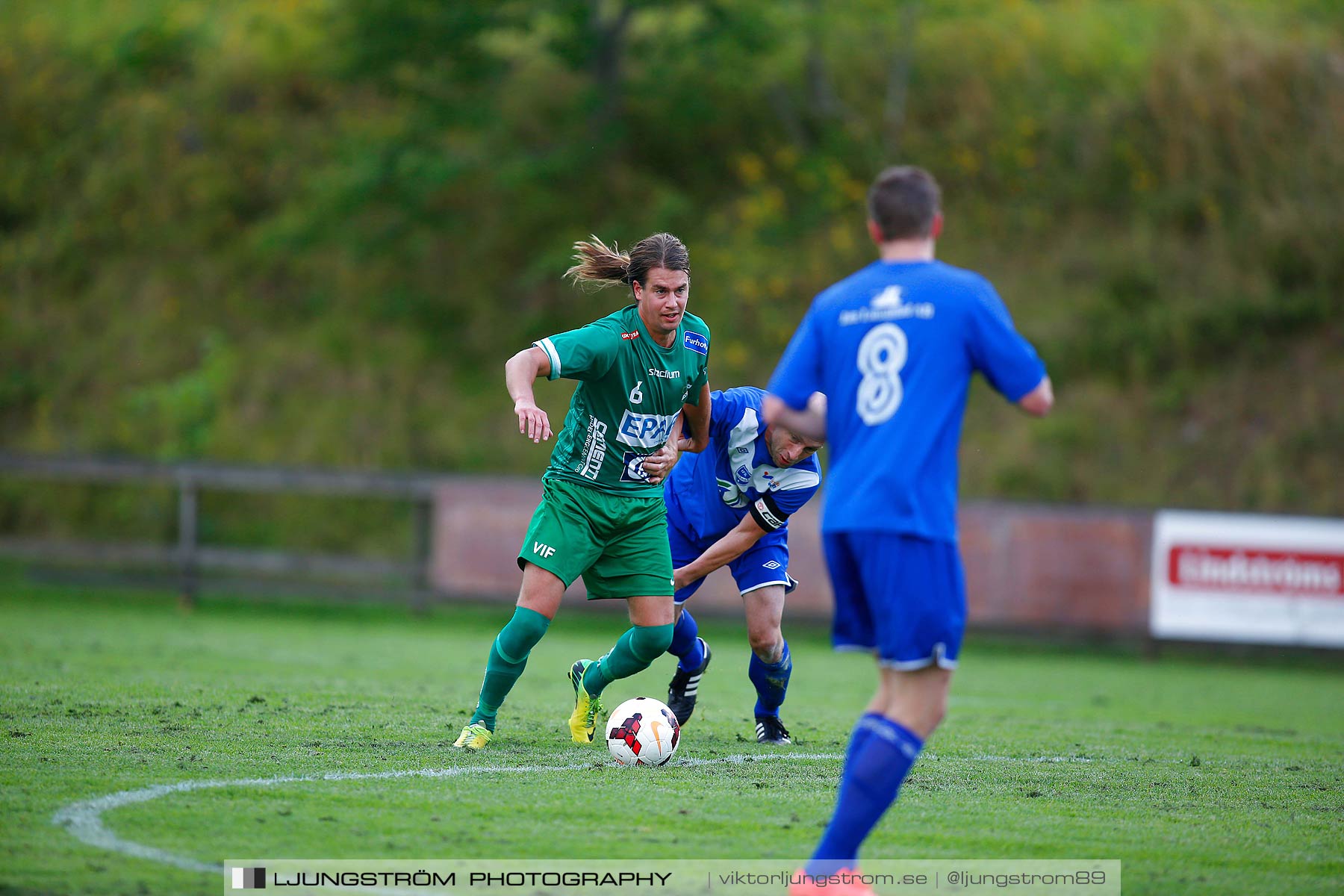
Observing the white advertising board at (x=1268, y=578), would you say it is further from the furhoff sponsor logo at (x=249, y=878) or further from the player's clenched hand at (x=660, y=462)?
the furhoff sponsor logo at (x=249, y=878)

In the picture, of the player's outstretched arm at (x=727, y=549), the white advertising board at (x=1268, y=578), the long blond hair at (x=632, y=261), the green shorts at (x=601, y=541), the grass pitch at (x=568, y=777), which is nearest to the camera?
the grass pitch at (x=568, y=777)

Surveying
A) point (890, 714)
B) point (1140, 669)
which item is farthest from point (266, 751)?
point (1140, 669)

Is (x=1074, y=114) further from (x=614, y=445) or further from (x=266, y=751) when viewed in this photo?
(x=266, y=751)

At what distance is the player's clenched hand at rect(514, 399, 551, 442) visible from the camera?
5.02m

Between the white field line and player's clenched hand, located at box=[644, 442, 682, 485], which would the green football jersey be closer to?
player's clenched hand, located at box=[644, 442, 682, 485]

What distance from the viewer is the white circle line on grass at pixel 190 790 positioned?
392 cm

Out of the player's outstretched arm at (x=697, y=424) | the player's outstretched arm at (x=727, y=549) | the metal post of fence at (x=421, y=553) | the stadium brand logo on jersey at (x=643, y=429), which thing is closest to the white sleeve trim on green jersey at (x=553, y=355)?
the stadium brand logo on jersey at (x=643, y=429)

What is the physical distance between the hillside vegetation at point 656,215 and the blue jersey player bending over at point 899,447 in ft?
50.1

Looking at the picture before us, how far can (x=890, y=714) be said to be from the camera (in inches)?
156

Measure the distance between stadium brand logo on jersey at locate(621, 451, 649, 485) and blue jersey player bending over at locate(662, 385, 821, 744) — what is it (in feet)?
2.46

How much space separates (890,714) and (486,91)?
19.6 m

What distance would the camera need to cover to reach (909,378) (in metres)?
3.95

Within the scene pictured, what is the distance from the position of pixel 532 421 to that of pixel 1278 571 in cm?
1205

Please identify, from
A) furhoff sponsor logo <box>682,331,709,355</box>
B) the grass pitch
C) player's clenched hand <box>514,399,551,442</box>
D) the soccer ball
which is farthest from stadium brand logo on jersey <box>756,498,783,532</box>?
player's clenched hand <box>514,399,551,442</box>
